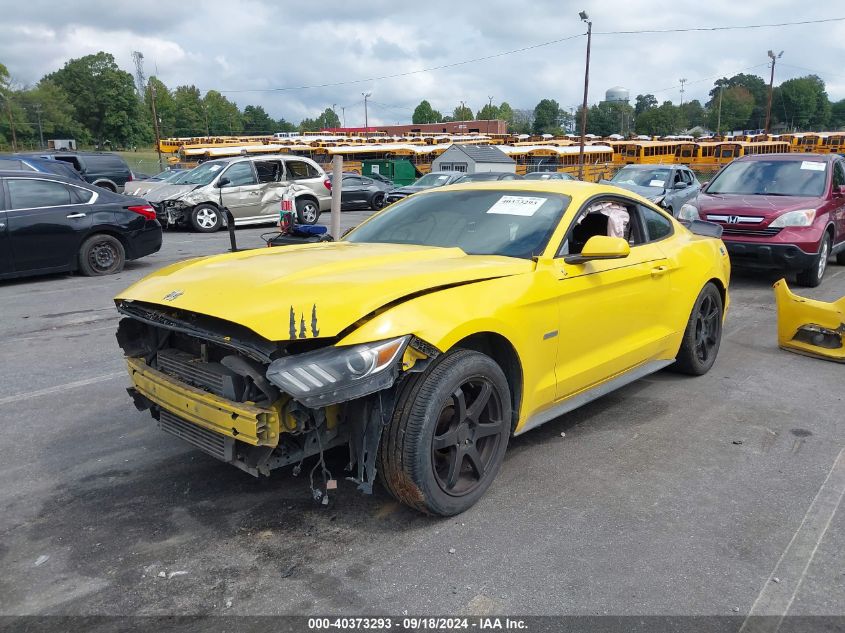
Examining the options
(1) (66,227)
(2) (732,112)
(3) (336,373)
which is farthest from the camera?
(2) (732,112)

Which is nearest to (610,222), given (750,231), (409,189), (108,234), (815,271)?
(750,231)

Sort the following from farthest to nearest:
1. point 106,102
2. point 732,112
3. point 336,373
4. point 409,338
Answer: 1. point 732,112
2. point 106,102
3. point 409,338
4. point 336,373

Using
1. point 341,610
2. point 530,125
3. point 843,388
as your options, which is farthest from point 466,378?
point 530,125

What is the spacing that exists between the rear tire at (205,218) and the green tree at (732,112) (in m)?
121

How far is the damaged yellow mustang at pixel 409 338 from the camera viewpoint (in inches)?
115

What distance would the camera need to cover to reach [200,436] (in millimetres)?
3275

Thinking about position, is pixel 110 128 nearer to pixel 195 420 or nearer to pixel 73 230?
pixel 73 230

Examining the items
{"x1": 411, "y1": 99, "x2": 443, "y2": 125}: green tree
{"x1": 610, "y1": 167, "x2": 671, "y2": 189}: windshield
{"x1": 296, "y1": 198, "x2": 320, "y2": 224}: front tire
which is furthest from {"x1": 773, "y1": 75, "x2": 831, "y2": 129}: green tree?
{"x1": 296, "y1": 198, "x2": 320, "y2": 224}: front tire

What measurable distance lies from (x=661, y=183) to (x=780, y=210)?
7397 millimetres

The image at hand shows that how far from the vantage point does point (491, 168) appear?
3459 centimetres

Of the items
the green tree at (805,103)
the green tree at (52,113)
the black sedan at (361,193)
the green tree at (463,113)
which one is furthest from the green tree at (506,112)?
the black sedan at (361,193)

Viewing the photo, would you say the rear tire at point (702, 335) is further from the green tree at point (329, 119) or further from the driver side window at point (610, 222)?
the green tree at point (329, 119)

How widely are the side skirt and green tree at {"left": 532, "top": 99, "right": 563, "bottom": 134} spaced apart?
127 meters

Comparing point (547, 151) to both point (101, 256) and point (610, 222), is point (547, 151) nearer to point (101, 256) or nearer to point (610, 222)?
point (101, 256)
